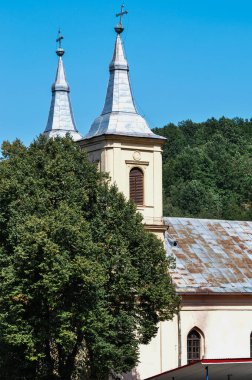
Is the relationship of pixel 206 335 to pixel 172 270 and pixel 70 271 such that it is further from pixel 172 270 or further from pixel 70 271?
pixel 70 271

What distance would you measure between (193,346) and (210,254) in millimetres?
5017

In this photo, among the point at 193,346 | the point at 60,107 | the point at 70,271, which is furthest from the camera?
the point at 60,107

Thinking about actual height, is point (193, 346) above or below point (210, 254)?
below

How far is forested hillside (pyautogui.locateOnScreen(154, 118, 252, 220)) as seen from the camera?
11250 centimetres

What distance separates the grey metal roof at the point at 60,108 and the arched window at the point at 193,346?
1227 centimetres

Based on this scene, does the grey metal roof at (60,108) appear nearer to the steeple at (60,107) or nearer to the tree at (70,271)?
the steeple at (60,107)

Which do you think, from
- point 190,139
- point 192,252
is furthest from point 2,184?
point 190,139

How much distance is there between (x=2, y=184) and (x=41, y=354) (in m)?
6.71

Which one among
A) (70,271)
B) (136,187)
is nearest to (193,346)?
(136,187)

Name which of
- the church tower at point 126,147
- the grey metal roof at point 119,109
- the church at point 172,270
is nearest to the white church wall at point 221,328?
the church at point 172,270

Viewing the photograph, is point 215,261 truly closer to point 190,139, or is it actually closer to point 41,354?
point 41,354

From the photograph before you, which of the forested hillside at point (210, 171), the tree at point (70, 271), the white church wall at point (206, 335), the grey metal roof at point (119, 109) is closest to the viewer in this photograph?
the tree at point (70, 271)

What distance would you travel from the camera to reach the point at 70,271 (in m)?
40.6

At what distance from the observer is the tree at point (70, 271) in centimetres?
4072
